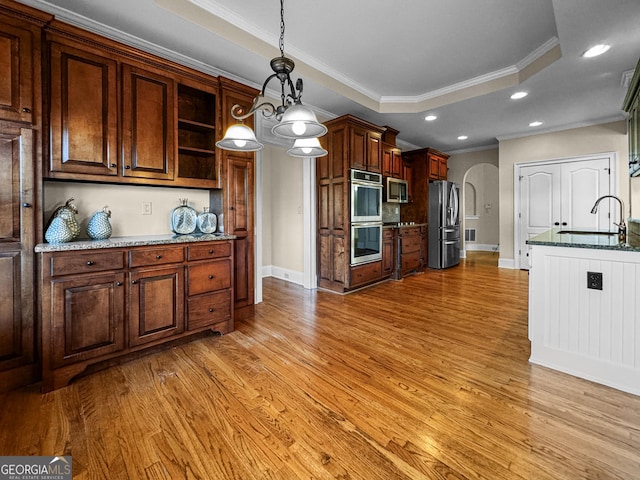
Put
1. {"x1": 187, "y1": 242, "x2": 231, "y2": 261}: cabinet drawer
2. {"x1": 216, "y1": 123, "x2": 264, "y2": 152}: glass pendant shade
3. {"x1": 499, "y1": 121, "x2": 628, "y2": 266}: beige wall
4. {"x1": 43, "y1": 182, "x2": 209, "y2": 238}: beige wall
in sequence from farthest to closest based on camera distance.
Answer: {"x1": 499, "y1": 121, "x2": 628, "y2": 266}: beige wall
{"x1": 187, "y1": 242, "x2": 231, "y2": 261}: cabinet drawer
{"x1": 43, "y1": 182, "x2": 209, "y2": 238}: beige wall
{"x1": 216, "y1": 123, "x2": 264, "y2": 152}: glass pendant shade

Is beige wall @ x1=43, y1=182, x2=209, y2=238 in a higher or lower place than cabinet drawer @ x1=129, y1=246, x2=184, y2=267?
higher

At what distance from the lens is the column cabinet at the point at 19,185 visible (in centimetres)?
179

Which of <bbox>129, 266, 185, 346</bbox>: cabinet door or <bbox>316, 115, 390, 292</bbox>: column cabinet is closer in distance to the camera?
<bbox>129, 266, 185, 346</bbox>: cabinet door

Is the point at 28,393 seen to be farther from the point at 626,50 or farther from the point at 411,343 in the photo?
the point at 626,50

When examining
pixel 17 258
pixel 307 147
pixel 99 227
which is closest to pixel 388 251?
pixel 307 147

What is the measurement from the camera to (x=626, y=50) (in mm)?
2689

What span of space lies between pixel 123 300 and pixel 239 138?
1434 mm

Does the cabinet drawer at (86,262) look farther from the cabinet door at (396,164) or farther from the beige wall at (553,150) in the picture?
the beige wall at (553,150)

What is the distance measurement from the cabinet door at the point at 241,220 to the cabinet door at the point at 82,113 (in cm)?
100

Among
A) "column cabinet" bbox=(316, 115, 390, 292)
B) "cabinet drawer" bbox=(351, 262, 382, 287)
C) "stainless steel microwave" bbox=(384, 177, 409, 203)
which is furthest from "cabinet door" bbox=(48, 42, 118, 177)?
"stainless steel microwave" bbox=(384, 177, 409, 203)

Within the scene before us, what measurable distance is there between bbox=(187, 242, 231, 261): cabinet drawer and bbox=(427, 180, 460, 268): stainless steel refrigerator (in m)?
4.57

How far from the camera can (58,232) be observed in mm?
1964

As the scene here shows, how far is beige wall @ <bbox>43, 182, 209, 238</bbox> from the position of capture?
7.34 feet

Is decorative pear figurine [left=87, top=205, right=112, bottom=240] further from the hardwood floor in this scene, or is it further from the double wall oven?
the double wall oven
